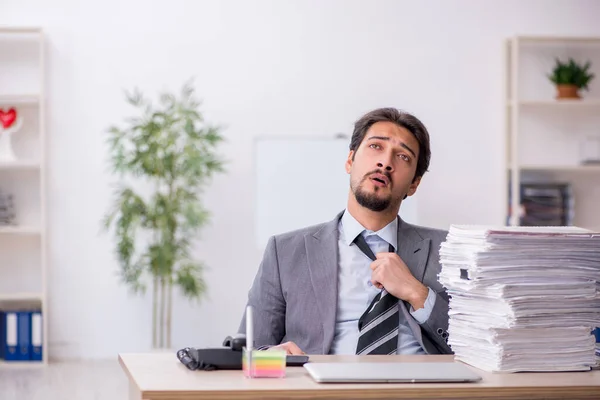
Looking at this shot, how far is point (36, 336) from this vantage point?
570 centimetres

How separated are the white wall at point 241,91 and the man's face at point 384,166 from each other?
3547mm

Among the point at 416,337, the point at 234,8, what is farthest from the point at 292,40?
the point at 416,337

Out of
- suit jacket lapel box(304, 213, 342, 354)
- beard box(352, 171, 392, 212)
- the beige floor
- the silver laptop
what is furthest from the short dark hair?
the beige floor

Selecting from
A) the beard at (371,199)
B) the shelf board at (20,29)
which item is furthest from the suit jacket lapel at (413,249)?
the shelf board at (20,29)

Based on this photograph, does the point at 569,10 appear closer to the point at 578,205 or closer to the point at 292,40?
the point at 578,205

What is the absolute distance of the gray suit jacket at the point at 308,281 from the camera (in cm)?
246

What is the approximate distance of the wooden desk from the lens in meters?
1.62

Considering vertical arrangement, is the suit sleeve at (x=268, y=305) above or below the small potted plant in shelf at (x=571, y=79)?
below

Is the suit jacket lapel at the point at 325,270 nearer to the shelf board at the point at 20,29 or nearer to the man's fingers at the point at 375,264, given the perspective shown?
the man's fingers at the point at 375,264

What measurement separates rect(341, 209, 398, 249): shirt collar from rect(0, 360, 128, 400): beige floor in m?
2.45

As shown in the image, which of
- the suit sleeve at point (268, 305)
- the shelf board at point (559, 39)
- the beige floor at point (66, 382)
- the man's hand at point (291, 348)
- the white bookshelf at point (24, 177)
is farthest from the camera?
the shelf board at point (559, 39)

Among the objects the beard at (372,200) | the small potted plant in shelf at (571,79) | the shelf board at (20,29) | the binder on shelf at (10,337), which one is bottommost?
the binder on shelf at (10,337)

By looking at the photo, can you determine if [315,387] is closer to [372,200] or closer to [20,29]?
[372,200]

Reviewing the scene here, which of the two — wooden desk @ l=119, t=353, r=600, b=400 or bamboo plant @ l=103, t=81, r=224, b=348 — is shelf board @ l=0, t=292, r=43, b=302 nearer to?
bamboo plant @ l=103, t=81, r=224, b=348
